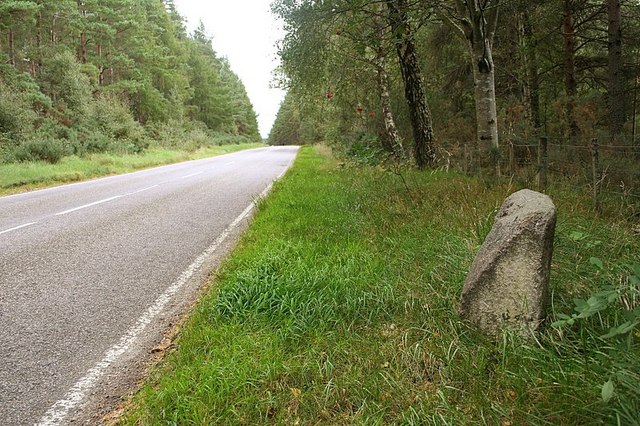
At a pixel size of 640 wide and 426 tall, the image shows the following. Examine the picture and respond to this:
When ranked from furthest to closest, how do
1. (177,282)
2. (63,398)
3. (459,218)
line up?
(459,218) → (177,282) → (63,398)

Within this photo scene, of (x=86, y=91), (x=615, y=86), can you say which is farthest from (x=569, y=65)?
(x=86, y=91)

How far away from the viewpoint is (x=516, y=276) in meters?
2.74

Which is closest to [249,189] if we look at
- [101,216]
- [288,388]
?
[101,216]

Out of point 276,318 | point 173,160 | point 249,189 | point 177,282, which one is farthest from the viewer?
point 173,160

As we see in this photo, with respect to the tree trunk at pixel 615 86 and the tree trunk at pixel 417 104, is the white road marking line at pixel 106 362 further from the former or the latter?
the tree trunk at pixel 615 86

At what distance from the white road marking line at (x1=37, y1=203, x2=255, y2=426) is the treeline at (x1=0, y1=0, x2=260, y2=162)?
55.4 feet

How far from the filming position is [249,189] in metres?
12.2

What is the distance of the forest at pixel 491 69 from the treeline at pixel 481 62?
32 mm

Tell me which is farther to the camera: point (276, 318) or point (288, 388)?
point (276, 318)

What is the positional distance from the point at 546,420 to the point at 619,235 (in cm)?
300

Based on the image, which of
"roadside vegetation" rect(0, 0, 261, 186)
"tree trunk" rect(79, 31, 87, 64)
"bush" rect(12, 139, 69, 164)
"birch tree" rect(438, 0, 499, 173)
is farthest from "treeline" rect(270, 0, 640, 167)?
"tree trunk" rect(79, 31, 87, 64)

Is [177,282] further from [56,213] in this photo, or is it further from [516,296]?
[56,213]

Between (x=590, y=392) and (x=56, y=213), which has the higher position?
(x=56, y=213)

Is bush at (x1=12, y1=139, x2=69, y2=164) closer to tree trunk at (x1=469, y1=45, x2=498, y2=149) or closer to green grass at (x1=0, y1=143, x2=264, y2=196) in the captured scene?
green grass at (x1=0, y1=143, x2=264, y2=196)
